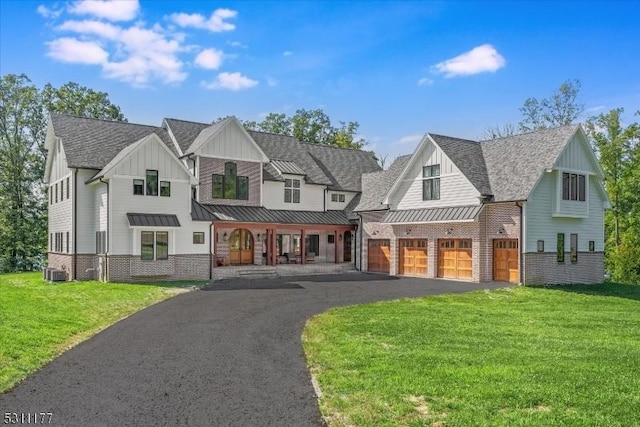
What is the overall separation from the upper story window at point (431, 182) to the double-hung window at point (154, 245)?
13593 millimetres

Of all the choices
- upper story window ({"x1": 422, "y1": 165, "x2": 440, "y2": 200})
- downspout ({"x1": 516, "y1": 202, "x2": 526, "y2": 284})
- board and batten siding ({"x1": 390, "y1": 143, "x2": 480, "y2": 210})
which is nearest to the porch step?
board and batten siding ({"x1": 390, "y1": 143, "x2": 480, "y2": 210})

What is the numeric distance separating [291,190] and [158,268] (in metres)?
10.7

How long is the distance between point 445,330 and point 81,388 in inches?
324

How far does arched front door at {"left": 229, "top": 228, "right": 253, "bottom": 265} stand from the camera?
29725 mm

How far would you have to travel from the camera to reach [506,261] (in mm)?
24750

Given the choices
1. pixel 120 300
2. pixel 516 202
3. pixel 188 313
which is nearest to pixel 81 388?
pixel 188 313

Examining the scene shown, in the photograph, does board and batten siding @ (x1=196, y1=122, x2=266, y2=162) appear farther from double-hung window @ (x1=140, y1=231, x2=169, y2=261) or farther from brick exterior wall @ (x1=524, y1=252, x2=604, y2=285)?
brick exterior wall @ (x1=524, y1=252, x2=604, y2=285)

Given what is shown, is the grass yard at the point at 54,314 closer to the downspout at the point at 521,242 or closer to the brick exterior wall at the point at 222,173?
the brick exterior wall at the point at 222,173

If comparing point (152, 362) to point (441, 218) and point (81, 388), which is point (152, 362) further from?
point (441, 218)

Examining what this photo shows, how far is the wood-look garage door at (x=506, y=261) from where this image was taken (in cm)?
2430

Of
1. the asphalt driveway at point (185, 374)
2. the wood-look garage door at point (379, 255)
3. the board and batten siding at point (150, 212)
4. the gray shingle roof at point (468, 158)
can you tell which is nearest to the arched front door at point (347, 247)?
the wood-look garage door at point (379, 255)

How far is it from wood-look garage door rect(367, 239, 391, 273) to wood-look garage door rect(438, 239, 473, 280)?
3.78m

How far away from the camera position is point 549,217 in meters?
24.7

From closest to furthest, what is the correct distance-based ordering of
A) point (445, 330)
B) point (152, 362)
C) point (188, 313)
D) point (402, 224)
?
point (152, 362) → point (445, 330) → point (188, 313) → point (402, 224)
